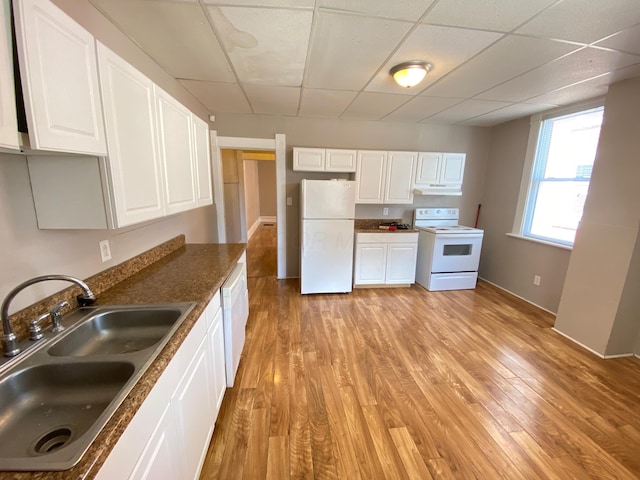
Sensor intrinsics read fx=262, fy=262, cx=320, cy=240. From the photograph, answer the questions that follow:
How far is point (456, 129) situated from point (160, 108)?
4.05m

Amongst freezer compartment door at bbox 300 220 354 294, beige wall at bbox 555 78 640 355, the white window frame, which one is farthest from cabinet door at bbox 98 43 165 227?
the white window frame

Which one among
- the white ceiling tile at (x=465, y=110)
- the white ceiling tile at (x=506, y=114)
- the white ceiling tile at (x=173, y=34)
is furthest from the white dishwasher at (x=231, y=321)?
the white ceiling tile at (x=506, y=114)

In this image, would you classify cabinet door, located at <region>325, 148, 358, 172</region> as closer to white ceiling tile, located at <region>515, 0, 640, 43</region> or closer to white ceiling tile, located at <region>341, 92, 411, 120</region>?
white ceiling tile, located at <region>341, 92, 411, 120</region>

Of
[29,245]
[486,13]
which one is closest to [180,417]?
[29,245]

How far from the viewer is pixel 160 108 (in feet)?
5.07

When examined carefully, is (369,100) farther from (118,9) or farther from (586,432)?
(586,432)

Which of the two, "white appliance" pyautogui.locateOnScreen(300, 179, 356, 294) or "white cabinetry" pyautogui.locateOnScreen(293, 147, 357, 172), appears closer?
"white appliance" pyautogui.locateOnScreen(300, 179, 356, 294)

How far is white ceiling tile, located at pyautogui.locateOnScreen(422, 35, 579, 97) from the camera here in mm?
1738

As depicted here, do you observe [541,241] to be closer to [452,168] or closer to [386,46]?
[452,168]

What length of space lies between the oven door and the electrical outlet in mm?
3520

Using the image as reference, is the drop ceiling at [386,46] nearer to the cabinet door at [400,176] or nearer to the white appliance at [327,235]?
the cabinet door at [400,176]

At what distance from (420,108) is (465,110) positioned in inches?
22.3

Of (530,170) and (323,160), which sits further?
(323,160)

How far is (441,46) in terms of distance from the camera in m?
1.78
